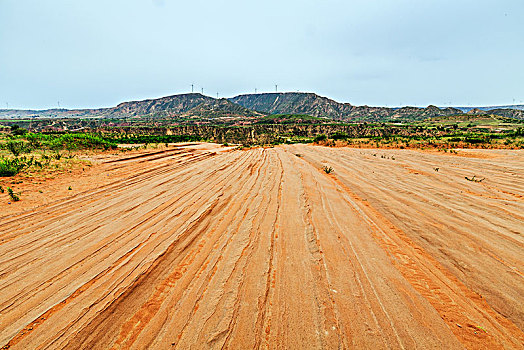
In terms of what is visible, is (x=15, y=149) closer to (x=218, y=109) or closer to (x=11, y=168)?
(x=11, y=168)

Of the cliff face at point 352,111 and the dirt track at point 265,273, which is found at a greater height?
the cliff face at point 352,111

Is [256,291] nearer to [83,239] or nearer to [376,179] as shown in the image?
[83,239]

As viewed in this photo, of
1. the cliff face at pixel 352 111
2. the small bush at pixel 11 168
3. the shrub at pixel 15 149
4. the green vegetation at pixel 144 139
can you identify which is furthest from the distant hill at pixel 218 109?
the small bush at pixel 11 168

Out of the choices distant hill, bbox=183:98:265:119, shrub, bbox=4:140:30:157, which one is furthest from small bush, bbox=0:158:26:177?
distant hill, bbox=183:98:265:119

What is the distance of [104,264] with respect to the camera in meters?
4.12

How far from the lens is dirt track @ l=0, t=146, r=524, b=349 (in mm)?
2777

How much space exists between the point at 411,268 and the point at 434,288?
1.74 ft

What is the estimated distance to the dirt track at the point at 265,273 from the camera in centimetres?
278

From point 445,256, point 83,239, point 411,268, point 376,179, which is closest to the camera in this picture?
point 411,268

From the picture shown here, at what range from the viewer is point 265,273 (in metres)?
3.95

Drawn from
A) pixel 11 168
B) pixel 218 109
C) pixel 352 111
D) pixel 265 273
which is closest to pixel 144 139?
pixel 11 168

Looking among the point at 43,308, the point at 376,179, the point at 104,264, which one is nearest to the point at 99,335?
the point at 43,308

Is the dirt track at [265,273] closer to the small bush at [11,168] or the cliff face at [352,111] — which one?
the small bush at [11,168]

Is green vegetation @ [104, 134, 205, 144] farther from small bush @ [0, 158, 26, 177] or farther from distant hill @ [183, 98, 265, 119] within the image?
distant hill @ [183, 98, 265, 119]
